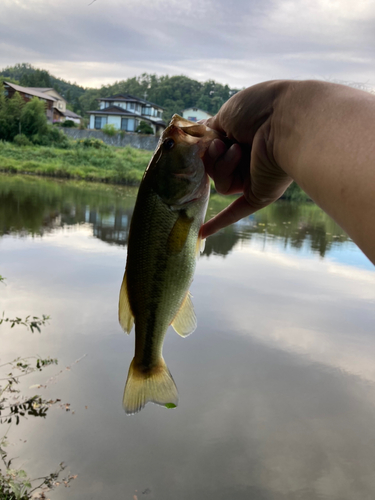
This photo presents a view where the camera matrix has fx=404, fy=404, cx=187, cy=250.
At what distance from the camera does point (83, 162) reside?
105 feet

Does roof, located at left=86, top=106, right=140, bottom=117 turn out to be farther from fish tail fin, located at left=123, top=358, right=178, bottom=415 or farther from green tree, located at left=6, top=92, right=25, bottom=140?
fish tail fin, located at left=123, top=358, right=178, bottom=415

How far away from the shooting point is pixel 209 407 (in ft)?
15.9

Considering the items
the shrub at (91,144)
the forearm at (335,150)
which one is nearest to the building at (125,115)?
the shrub at (91,144)

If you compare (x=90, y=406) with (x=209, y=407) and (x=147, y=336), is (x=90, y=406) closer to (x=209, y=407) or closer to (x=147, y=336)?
(x=209, y=407)

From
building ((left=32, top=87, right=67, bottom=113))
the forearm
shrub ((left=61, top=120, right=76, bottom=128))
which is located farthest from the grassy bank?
building ((left=32, top=87, right=67, bottom=113))

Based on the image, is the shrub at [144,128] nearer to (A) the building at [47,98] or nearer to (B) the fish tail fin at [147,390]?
(A) the building at [47,98]

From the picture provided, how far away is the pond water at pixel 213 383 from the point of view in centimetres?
386

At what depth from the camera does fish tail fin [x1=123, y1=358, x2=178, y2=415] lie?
4.93 feet

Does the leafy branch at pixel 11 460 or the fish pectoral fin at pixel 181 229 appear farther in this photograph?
the leafy branch at pixel 11 460

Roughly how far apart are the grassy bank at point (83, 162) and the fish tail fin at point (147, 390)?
2550 centimetres

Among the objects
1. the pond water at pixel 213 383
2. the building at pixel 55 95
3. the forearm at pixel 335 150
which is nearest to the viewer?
the forearm at pixel 335 150

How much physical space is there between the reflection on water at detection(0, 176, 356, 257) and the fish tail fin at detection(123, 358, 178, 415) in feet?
33.1

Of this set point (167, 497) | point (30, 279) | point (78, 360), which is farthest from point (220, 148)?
point (30, 279)

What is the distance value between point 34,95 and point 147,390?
170 feet
